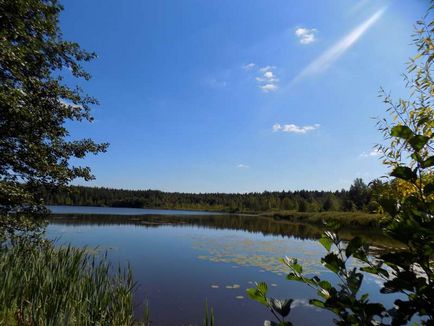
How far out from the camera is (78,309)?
479 cm

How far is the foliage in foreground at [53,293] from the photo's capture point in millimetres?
4250

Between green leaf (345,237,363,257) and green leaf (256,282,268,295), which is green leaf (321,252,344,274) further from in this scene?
green leaf (256,282,268,295)

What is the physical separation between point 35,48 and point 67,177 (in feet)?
8.40

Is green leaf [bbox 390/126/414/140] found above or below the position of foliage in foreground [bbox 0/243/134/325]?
Answer: above

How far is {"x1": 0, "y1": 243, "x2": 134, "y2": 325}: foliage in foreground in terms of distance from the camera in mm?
4250

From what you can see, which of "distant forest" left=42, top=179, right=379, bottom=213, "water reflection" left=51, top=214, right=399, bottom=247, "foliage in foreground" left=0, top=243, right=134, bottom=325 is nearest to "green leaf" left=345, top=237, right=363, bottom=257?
"foliage in foreground" left=0, top=243, right=134, bottom=325

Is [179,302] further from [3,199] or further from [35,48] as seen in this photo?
[35,48]

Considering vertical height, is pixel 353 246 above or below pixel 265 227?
above

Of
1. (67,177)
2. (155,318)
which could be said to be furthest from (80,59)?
(155,318)

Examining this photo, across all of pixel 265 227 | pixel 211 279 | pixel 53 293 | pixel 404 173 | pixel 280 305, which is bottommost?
pixel 211 279

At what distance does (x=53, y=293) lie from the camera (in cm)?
461

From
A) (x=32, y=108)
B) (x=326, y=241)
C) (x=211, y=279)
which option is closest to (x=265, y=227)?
(x=211, y=279)

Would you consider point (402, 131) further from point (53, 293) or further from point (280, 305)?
point (53, 293)

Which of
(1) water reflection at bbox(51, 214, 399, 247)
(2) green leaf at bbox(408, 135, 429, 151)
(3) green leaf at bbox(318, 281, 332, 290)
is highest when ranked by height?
(2) green leaf at bbox(408, 135, 429, 151)
